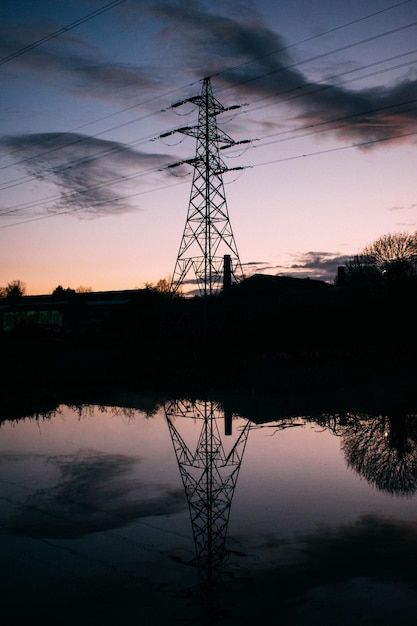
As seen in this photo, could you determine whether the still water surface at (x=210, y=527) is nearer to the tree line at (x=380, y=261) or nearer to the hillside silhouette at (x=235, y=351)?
the hillside silhouette at (x=235, y=351)

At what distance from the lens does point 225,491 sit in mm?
9617

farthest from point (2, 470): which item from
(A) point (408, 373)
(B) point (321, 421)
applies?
(A) point (408, 373)

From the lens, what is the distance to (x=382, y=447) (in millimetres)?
12719

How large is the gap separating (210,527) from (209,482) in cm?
231

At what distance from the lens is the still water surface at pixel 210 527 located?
5.59 meters

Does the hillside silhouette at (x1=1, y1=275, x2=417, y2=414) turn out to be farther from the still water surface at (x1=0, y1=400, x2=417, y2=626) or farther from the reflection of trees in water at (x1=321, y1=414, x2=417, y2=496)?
the still water surface at (x1=0, y1=400, x2=417, y2=626)

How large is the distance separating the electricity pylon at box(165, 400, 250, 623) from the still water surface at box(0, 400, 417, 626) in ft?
0.09

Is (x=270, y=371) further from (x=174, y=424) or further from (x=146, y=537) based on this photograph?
(x=146, y=537)

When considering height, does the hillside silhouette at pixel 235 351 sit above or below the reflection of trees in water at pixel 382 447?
above

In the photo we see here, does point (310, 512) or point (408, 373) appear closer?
point (310, 512)

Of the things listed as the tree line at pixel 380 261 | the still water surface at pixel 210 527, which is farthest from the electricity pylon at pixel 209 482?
the tree line at pixel 380 261

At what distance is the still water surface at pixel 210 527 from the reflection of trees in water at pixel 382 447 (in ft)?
0.19

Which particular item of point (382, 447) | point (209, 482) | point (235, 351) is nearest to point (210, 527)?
Answer: point (209, 482)

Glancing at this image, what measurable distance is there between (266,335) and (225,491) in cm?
2622
